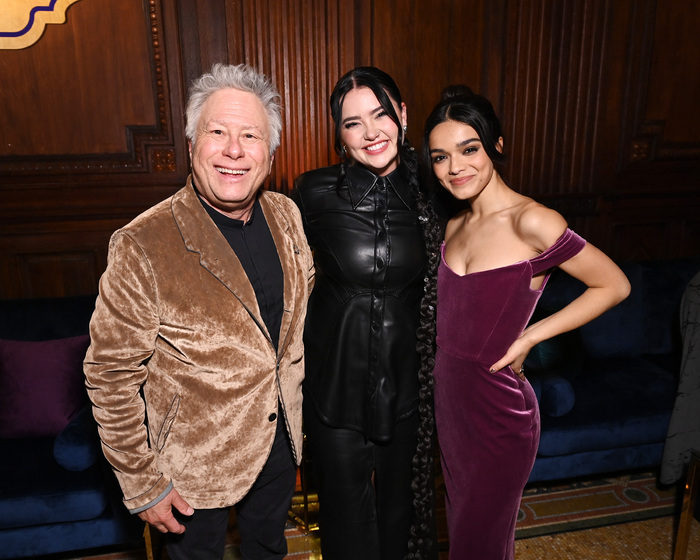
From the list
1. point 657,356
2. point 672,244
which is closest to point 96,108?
point 657,356

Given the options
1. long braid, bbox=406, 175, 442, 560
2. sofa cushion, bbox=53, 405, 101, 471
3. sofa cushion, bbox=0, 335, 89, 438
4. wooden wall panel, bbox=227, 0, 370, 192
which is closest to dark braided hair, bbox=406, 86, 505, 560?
long braid, bbox=406, 175, 442, 560

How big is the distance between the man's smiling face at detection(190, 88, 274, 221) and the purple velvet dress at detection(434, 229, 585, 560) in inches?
27.2

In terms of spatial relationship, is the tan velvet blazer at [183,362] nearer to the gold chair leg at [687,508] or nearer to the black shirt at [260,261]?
the black shirt at [260,261]

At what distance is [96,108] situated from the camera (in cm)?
319

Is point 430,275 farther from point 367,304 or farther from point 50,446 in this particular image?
point 50,446

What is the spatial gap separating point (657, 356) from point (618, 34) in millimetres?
2142

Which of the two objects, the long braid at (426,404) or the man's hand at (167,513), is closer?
the man's hand at (167,513)

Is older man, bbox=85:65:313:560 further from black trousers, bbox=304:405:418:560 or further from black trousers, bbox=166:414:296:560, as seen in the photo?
black trousers, bbox=304:405:418:560

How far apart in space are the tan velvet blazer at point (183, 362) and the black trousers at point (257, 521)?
0.11 metres

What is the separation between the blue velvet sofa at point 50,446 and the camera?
229 centimetres

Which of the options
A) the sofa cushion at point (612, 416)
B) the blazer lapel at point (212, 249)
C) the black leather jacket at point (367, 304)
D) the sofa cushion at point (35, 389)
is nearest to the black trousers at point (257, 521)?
the black leather jacket at point (367, 304)

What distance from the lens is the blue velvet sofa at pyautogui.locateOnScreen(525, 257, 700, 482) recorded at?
109 inches

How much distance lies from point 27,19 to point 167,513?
281 centimetres

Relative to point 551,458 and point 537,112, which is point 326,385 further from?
point 537,112
